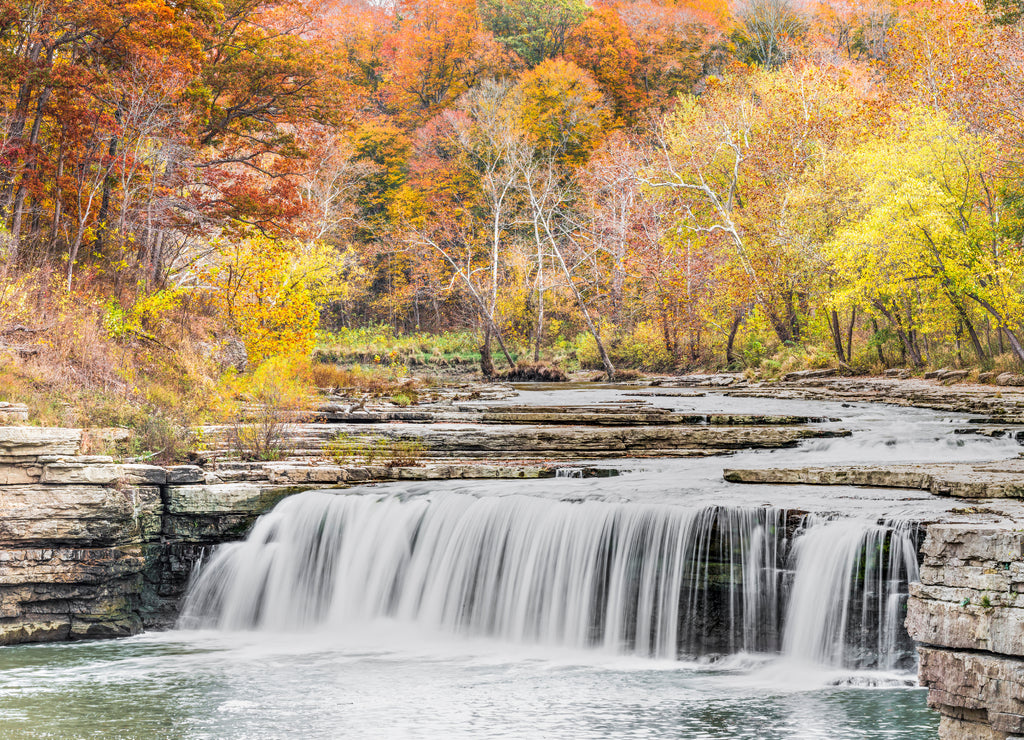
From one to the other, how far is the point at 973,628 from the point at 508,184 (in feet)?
121

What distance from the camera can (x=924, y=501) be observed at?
29.9ft

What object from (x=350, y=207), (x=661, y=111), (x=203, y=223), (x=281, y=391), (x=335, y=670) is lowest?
(x=335, y=670)

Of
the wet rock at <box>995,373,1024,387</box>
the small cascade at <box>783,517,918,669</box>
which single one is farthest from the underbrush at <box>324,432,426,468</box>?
the wet rock at <box>995,373,1024,387</box>

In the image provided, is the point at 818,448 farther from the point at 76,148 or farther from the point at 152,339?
the point at 76,148

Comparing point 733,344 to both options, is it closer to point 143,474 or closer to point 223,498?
point 223,498

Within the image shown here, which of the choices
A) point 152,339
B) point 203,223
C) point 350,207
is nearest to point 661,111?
point 350,207

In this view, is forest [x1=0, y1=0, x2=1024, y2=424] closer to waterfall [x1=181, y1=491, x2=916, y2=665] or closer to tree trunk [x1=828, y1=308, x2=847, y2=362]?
tree trunk [x1=828, y1=308, x2=847, y2=362]

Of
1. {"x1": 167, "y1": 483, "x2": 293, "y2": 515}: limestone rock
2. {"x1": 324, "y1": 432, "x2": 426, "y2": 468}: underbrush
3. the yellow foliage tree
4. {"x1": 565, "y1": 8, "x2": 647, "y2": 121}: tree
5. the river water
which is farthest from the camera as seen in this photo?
{"x1": 565, "y1": 8, "x2": 647, "y2": 121}: tree

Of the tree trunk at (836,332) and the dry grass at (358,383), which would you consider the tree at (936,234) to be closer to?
the tree trunk at (836,332)

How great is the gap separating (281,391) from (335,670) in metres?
5.67

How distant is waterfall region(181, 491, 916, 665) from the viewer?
821 centimetres

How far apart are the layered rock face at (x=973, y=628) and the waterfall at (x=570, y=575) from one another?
8.59 feet

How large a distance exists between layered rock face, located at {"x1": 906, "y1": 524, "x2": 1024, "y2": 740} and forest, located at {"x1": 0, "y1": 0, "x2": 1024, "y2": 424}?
35.0 ft

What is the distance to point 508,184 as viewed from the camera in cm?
4081
